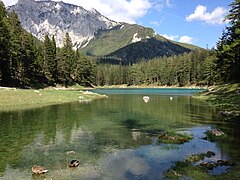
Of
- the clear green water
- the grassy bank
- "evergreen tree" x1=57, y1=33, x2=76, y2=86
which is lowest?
the clear green water

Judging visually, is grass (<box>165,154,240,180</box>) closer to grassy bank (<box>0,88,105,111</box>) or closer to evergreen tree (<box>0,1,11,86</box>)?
grassy bank (<box>0,88,105,111</box>)

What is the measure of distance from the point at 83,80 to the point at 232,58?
348ft

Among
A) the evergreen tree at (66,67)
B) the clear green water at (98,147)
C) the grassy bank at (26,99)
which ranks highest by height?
the evergreen tree at (66,67)

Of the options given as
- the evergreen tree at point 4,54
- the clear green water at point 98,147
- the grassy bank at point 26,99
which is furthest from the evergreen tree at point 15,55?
the clear green water at point 98,147

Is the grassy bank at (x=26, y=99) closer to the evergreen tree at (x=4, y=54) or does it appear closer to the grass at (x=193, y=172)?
the evergreen tree at (x=4, y=54)

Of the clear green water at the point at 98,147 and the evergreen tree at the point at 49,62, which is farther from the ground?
the evergreen tree at the point at 49,62

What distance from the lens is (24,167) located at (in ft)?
61.4

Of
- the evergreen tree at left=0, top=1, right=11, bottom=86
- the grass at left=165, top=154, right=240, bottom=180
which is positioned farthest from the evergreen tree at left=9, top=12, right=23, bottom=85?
the grass at left=165, top=154, right=240, bottom=180

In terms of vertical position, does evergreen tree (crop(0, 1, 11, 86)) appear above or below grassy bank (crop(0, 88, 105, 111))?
above

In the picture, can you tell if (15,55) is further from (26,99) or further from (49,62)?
(49,62)

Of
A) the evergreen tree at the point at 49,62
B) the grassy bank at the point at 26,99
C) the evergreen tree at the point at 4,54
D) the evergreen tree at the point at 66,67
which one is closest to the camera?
the grassy bank at the point at 26,99

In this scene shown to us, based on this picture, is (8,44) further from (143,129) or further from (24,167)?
(24,167)

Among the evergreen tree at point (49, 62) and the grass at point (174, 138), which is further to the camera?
the evergreen tree at point (49, 62)

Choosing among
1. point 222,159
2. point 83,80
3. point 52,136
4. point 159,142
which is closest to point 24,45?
point 83,80
